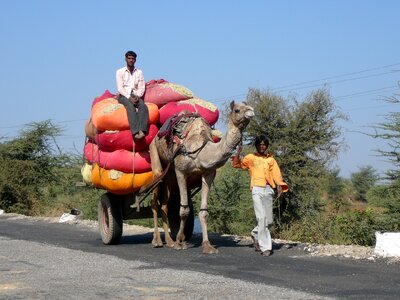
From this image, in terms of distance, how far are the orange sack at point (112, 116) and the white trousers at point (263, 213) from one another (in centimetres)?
272

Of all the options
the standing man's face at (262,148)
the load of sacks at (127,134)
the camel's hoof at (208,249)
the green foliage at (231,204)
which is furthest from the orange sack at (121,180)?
the green foliage at (231,204)

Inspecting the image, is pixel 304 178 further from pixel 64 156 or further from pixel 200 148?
pixel 200 148

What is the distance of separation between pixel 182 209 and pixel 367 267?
14.0ft

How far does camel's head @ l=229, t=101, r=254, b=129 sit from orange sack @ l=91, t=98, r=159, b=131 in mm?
2365

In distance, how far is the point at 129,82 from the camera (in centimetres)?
1598

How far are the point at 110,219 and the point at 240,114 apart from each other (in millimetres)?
4267

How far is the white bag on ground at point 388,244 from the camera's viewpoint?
12898 mm

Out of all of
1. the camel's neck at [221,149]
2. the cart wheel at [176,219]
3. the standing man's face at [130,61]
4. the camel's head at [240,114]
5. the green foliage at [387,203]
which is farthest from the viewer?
the green foliage at [387,203]

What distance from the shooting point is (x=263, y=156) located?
14.6 m

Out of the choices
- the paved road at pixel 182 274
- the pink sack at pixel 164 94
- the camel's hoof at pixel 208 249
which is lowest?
the paved road at pixel 182 274

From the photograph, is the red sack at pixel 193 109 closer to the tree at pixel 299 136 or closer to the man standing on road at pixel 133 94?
the man standing on road at pixel 133 94

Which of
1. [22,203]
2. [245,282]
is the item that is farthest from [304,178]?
[245,282]

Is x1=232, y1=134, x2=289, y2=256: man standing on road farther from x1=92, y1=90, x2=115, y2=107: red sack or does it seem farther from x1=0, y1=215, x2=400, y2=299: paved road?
x1=92, y1=90, x2=115, y2=107: red sack

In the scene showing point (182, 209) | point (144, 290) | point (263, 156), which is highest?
point (263, 156)
